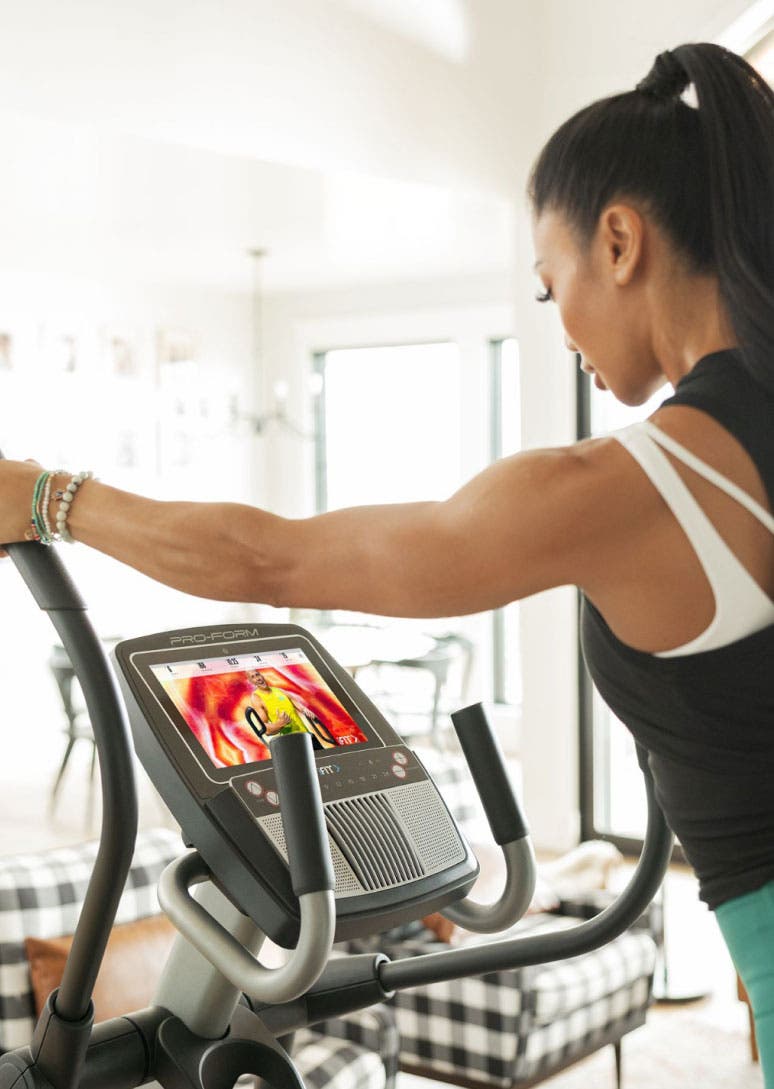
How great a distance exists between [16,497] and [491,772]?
1.63 feet

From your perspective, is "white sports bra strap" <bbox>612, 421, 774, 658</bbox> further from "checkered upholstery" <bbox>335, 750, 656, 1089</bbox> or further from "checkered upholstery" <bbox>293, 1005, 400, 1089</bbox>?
"checkered upholstery" <bbox>335, 750, 656, 1089</bbox>

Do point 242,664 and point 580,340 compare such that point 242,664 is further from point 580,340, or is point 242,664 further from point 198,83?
point 198,83

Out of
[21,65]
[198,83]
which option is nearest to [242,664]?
[21,65]

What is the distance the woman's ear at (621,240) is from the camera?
93 cm

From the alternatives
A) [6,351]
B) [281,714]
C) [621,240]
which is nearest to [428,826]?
[281,714]

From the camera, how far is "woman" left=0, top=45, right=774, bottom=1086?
2.85 feet

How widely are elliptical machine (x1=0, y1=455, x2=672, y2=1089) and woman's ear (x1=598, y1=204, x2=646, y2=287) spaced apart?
409 mm

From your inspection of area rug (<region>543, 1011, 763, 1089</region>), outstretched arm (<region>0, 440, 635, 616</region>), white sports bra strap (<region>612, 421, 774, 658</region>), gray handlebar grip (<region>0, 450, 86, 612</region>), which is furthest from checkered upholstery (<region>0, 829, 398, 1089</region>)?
white sports bra strap (<region>612, 421, 774, 658</region>)

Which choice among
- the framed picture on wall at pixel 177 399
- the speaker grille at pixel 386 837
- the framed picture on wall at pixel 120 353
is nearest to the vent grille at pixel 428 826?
the speaker grille at pixel 386 837

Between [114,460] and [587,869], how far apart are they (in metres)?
4.50

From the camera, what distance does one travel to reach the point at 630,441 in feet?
2.86

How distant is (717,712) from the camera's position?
903 millimetres

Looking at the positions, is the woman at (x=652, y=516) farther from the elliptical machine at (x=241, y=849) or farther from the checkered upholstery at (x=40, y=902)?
the checkered upholstery at (x=40, y=902)

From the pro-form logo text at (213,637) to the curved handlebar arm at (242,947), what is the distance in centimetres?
19
